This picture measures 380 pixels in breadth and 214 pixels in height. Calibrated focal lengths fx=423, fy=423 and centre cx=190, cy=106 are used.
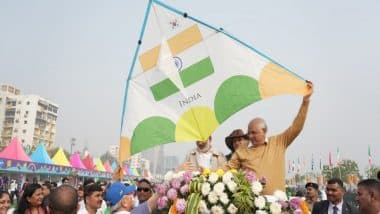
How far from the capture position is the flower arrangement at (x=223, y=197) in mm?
3102

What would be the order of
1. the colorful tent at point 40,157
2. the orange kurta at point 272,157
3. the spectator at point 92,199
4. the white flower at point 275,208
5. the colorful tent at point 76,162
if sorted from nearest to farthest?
the white flower at point 275,208
the orange kurta at point 272,157
the spectator at point 92,199
the colorful tent at point 40,157
the colorful tent at point 76,162

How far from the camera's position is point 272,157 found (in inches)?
151

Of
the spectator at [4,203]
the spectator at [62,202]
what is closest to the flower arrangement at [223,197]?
the spectator at [62,202]

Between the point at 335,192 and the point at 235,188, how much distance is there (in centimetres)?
349

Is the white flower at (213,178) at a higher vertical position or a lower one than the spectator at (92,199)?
higher

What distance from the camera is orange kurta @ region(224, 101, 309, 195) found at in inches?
148

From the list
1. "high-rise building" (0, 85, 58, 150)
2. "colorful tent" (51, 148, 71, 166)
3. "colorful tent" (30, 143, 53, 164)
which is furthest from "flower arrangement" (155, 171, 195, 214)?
"high-rise building" (0, 85, 58, 150)

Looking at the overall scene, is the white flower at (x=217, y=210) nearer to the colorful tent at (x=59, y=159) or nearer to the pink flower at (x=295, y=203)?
the pink flower at (x=295, y=203)

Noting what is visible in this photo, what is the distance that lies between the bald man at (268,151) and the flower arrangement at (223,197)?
1.26 feet

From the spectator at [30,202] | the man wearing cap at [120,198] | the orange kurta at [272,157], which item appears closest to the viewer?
the orange kurta at [272,157]

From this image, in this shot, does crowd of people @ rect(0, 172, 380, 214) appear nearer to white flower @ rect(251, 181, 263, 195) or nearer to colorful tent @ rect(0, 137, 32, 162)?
white flower @ rect(251, 181, 263, 195)

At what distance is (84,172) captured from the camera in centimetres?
4716

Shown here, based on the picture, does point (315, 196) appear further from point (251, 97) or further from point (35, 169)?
point (35, 169)

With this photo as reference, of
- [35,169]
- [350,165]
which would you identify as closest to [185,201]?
[35,169]
